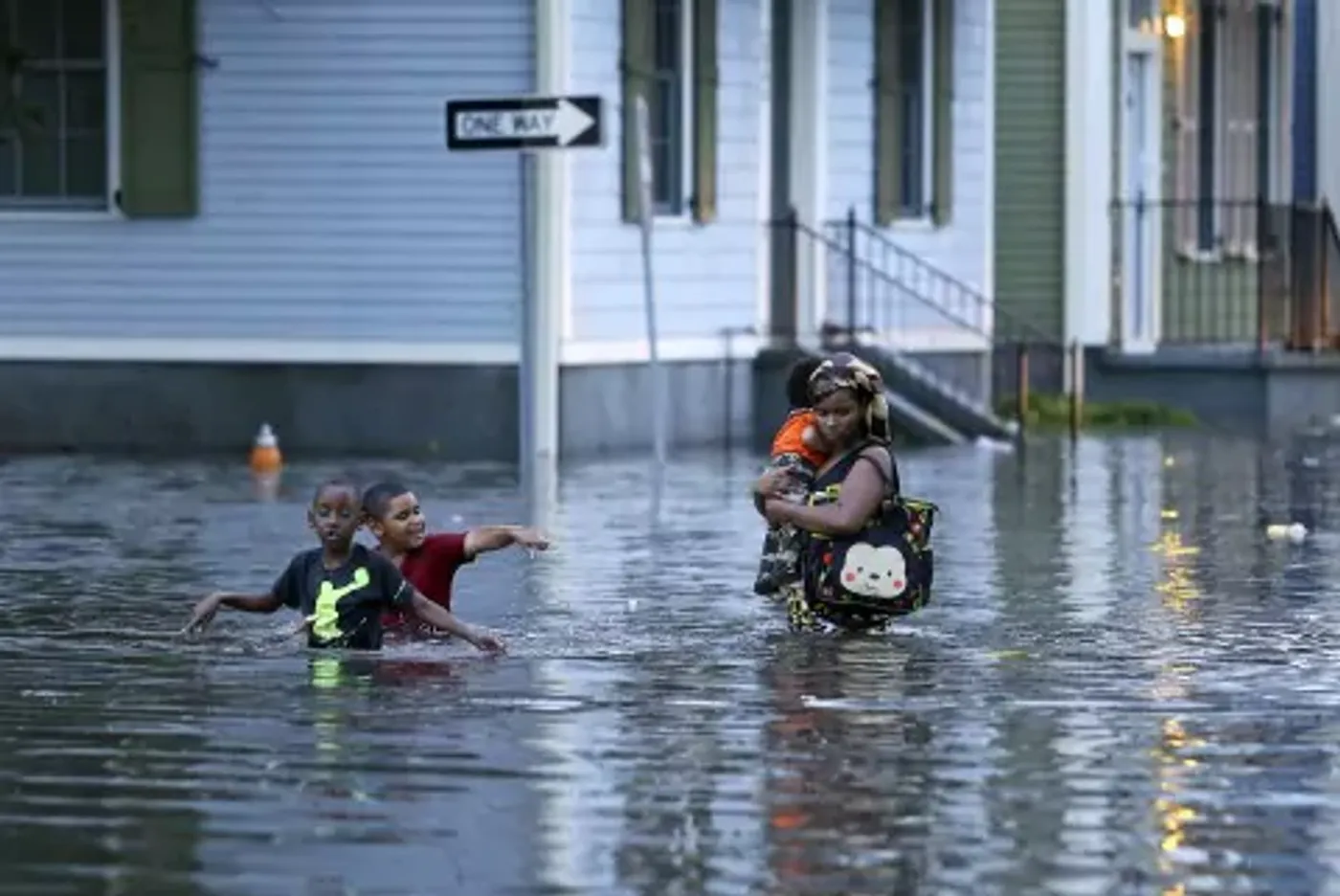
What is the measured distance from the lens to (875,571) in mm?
14016

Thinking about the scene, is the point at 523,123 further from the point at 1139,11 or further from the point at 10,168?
the point at 1139,11

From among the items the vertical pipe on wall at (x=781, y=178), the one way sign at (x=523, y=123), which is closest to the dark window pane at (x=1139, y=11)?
the vertical pipe on wall at (x=781, y=178)

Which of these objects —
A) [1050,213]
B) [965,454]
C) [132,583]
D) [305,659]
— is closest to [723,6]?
[965,454]

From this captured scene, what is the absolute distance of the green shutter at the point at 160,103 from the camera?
25.7 m

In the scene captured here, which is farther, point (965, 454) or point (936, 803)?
point (965, 454)

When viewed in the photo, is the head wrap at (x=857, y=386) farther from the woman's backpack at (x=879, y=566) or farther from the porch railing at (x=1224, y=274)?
the porch railing at (x=1224, y=274)

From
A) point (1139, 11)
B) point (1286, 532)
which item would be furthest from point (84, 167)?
point (1139, 11)

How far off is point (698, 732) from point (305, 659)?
215 cm

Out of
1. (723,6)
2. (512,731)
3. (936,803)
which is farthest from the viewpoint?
(723,6)

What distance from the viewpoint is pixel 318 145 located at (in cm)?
2573

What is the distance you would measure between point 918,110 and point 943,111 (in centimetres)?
29

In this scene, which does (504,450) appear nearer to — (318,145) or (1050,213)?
(318,145)

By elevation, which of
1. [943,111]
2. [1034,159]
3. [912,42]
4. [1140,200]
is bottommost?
[1140,200]

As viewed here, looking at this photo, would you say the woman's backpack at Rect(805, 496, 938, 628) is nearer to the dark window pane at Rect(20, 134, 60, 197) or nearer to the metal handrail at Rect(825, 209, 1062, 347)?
the dark window pane at Rect(20, 134, 60, 197)
